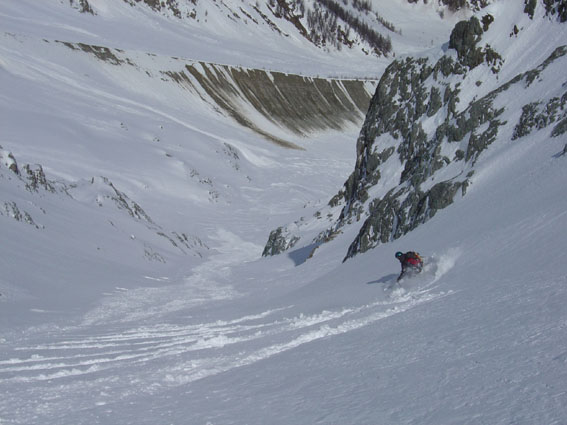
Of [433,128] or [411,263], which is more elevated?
[433,128]

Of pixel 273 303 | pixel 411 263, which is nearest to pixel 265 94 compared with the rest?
pixel 273 303

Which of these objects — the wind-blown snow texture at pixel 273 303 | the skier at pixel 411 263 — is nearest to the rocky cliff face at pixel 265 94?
the wind-blown snow texture at pixel 273 303

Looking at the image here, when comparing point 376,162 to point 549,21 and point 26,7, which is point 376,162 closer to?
point 549,21

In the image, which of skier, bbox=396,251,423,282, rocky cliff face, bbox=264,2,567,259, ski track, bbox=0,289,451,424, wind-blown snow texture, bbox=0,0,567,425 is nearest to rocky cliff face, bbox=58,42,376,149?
wind-blown snow texture, bbox=0,0,567,425

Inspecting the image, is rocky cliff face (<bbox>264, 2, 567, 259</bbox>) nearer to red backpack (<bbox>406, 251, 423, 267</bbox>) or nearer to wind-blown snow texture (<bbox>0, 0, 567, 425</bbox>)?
wind-blown snow texture (<bbox>0, 0, 567, 425</bbox>)

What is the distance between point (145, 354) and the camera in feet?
32.5

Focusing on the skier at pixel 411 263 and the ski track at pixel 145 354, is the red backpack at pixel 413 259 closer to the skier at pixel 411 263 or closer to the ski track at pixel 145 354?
the skier at pixel 411 263

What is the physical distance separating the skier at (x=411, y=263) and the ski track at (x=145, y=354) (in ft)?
4.26

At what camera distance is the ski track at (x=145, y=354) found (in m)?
7.44

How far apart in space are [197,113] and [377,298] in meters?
65.3

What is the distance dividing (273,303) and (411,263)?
4380 mm

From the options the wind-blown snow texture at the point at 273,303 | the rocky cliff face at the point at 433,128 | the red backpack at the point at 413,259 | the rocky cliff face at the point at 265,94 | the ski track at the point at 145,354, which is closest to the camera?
the wind-blown snow texture at the point at 273,303

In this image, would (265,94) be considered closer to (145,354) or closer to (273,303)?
(273,303)

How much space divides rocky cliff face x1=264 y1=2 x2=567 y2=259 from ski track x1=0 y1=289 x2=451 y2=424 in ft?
25.1
